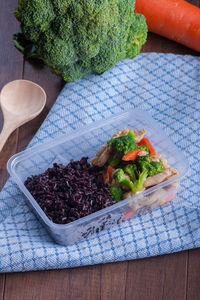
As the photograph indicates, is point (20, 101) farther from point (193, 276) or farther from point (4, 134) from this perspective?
point (193, 276)

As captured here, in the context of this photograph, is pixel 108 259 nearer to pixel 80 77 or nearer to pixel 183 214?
pixel 183 214

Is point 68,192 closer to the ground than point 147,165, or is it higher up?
closer to the ground

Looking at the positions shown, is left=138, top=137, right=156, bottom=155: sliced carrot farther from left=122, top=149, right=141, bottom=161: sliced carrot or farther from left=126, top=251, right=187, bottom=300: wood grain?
left=126, top=251, right=187, bottom=300: wood grain

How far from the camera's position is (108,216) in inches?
72.9

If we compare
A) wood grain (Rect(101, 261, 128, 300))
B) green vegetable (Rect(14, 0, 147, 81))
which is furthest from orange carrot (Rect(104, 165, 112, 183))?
green vegetable (Rect(14, 0, 147, 81))

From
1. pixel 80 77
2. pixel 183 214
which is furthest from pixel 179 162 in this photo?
pixel 80 77

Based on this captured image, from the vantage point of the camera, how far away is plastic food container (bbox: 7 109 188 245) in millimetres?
1805

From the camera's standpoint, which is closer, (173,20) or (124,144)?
(124,144)

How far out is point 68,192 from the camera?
182 cm

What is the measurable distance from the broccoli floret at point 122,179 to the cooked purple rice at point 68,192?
0.06 meters

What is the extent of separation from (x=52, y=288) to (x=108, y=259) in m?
0.24

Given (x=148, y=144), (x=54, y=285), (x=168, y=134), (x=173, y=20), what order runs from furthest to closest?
(x=173, y=20) < (x=168, y=134) < (x=148, y=144) < (x=54, y=285)

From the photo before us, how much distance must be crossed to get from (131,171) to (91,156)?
304 mm

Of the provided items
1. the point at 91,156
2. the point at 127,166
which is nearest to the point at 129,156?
the point at 127,166
